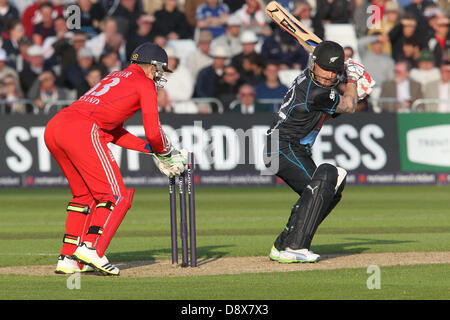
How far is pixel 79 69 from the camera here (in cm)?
2294

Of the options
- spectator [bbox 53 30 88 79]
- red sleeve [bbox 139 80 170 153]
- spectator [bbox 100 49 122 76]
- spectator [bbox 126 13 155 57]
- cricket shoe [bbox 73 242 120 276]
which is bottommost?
cricket shoe [bbox 73 242 120 276]

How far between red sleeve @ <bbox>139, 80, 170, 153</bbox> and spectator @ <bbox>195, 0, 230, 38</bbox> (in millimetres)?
15269

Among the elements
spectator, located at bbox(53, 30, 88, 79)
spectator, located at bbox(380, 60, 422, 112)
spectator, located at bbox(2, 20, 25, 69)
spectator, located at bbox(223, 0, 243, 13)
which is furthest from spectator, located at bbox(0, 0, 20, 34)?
spectator, located at bbox(380, 60, 422, 112)

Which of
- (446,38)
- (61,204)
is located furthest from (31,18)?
(446,38)

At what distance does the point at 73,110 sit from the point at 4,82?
13.4 meters

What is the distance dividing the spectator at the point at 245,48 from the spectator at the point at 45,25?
4.97m

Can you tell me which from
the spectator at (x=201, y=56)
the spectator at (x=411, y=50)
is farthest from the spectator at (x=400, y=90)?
the spectator at (x=201, y=56)

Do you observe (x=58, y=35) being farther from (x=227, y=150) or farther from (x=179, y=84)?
(x=227, y=150)

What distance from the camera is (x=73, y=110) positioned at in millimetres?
9703

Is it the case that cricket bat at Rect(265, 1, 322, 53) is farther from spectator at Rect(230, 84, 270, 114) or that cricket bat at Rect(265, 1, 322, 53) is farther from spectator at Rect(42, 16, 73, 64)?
spectator at Rect(42, 16, 73, 64)

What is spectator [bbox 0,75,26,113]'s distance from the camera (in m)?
22.2

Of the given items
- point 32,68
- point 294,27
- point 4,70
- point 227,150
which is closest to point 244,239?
point 294,27

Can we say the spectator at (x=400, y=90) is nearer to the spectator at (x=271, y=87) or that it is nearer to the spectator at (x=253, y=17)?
the spectator at (x=271, y=87)

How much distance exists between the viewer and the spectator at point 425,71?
74.6ft
